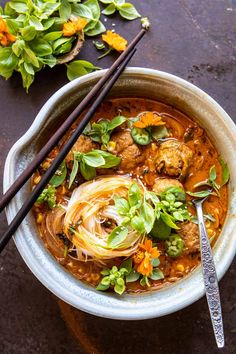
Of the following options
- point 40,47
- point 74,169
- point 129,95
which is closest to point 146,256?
point 74,169

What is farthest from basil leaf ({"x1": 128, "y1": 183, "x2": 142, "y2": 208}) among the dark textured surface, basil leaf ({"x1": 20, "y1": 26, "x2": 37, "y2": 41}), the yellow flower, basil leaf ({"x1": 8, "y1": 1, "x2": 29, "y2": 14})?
basil leaf ({"x1": 8, "y1": 1, "x2": 29, "y2": 14})

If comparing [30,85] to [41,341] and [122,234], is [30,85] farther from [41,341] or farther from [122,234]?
[41,341]

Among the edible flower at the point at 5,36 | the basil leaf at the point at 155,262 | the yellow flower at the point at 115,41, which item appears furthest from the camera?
the yellow flower at the point at 115,41

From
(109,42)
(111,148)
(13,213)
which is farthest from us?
(109,42)

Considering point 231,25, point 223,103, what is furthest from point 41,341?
point 231,25

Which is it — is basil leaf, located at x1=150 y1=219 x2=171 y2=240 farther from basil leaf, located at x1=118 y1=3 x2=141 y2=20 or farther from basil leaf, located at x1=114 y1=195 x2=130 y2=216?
basil leaf, located at x1=118 y1=3 x2=141 y2=20

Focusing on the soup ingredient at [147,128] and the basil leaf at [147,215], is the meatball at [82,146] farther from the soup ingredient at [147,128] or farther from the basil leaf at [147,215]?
the basil leaf at [147,215]

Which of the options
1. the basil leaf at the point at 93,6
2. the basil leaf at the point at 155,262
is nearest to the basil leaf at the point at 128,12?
the basil leaf at the point at 93,6
